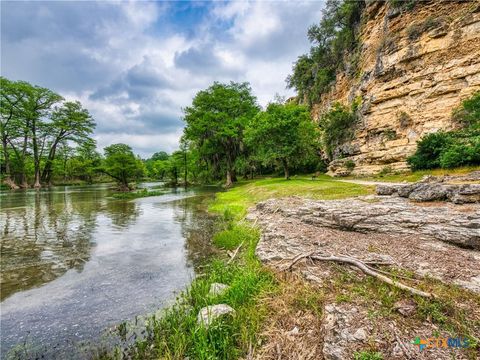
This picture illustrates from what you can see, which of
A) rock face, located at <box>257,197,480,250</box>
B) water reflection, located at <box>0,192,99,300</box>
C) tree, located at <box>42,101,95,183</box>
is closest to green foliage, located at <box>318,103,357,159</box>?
rock face, located at <box>257,197,480,250</box>

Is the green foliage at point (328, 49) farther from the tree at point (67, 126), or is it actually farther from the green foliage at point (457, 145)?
the tree at point (67, 126)

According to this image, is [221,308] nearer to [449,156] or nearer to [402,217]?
[402,217]

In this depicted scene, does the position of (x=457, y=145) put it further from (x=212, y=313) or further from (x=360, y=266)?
(x=212, y=313)

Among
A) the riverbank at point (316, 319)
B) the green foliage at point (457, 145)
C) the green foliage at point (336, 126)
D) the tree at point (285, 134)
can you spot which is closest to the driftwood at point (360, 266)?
the riverbank at point (316, 319)

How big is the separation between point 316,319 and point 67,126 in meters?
53.9

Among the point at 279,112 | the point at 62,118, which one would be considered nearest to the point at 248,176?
the point at 279,112

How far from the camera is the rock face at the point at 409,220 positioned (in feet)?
15.3

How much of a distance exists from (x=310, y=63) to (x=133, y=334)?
44511mm

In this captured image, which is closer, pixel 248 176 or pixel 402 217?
pixel 402 217

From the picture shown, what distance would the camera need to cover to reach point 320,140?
102 ft

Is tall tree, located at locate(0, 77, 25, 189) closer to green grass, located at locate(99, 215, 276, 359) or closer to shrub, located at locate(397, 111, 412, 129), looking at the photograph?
green grass, located at locate(99, 215, 276, 359)

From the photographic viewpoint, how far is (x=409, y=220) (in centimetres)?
563

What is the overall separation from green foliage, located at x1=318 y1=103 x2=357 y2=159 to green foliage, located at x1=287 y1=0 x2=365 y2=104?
8919 mm

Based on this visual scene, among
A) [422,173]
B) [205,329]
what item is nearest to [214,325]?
[205,329]
